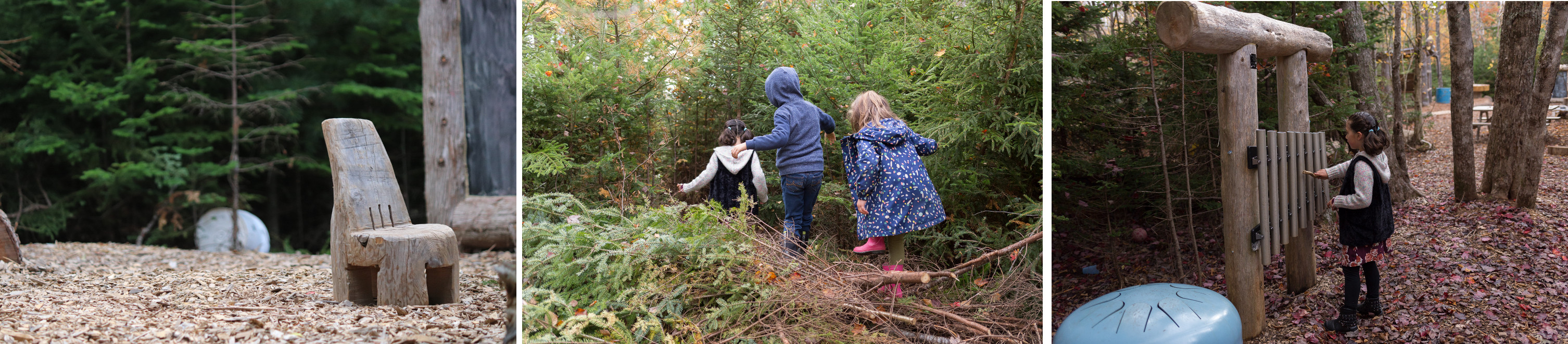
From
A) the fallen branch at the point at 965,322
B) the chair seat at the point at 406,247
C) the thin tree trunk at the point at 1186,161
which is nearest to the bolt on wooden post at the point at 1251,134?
the thin tree trunk at the point at 1186,161

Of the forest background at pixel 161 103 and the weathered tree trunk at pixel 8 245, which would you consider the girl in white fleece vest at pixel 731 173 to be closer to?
the weathered tree trunk at pixel 8 245

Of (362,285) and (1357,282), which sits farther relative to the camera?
(362,285)

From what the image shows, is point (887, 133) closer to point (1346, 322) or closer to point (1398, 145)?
point (1346, 322)

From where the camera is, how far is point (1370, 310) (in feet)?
11.8

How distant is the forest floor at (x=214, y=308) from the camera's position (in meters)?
2.99

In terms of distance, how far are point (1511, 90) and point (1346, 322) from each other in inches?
56.9

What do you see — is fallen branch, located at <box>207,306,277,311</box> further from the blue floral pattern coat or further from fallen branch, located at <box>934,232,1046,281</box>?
fallen branch, located at <box>934,232,1046,281</box>

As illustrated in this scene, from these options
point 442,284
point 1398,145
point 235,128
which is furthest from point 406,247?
point 235,128

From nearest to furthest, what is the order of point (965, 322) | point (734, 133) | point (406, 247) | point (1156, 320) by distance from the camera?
point (965, 322), point (1156, 320), point (734, 133), point (406, 247)

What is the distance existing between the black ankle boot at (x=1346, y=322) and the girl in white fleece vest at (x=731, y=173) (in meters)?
2.55

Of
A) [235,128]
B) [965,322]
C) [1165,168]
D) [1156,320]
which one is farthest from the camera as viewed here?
[235,128]

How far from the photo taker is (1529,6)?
12.4 ft

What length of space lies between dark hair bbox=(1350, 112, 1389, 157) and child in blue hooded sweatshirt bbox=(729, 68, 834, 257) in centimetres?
216

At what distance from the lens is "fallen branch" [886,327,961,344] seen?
114 inches
